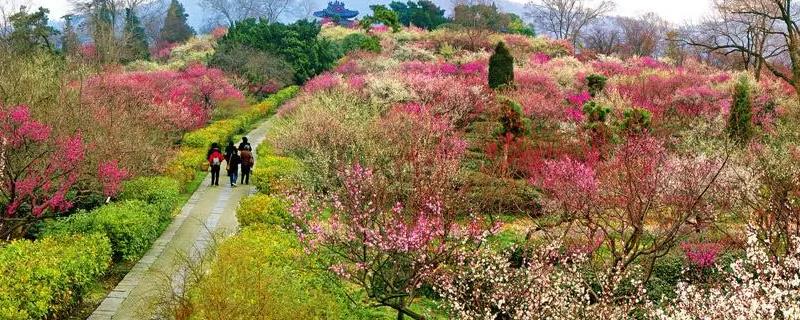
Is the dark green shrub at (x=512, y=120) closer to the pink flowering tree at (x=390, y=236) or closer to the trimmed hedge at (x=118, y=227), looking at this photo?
the pink flowering tree at (x=390, y=236)

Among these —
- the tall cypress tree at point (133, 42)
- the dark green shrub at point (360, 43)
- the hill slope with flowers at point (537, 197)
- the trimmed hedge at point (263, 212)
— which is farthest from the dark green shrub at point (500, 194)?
the tall cypress tree at point (133, 42)

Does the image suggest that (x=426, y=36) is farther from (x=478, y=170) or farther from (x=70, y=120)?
(x=70, y=120)

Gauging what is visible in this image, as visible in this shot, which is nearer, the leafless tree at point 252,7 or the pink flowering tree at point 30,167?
the pink flowering tree at point 30,167

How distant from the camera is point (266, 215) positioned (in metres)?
14.6

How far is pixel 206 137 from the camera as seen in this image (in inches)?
1038

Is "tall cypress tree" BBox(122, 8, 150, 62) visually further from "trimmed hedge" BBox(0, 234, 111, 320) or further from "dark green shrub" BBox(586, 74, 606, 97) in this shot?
"trimmed hedge" BBox(0, 234, 111, 320)

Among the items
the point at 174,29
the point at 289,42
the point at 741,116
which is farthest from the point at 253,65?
the point at 174,29

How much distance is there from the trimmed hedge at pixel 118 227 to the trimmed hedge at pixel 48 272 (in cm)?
97

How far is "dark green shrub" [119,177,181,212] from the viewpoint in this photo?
1647 cm

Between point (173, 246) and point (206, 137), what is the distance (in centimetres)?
1174

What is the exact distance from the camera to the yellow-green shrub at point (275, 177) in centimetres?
1844

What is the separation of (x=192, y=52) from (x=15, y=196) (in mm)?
40942

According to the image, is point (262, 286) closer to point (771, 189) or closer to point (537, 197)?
point (771, 189)

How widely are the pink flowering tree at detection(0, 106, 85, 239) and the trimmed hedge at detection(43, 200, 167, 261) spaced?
53 centimetres
